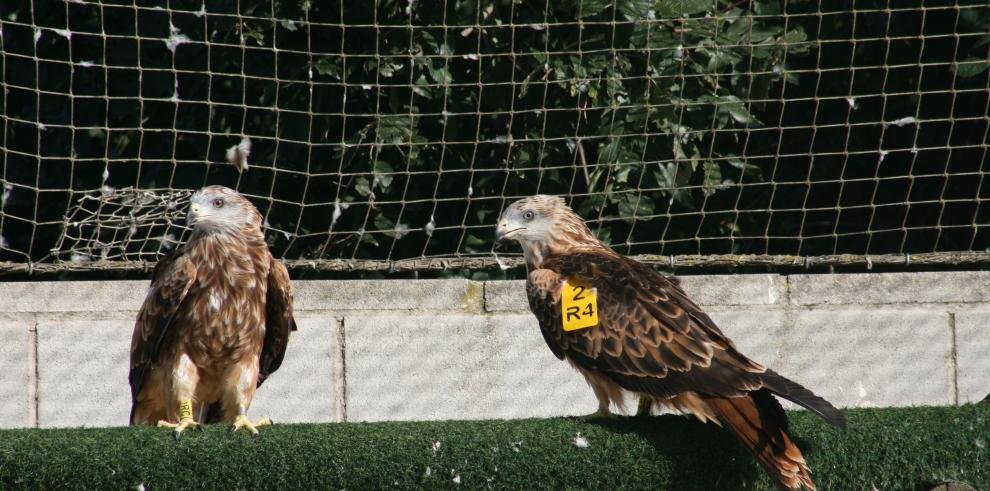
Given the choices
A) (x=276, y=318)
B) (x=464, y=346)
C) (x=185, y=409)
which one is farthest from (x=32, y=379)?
(x=464, y=346)

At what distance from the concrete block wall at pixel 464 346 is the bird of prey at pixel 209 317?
873 millimetres

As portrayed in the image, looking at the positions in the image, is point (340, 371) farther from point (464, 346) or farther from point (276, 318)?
point (276, 318)

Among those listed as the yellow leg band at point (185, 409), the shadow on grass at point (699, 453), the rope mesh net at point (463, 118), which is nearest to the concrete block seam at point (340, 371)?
the rope mesh net at point (463, 118)

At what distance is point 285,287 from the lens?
4688 mm

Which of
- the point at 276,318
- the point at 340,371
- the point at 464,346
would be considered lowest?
the point at 340,371

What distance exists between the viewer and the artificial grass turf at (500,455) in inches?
140

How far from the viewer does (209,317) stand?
4.48 metres

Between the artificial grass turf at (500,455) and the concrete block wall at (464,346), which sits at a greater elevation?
the artificial grass turf at (500,455)

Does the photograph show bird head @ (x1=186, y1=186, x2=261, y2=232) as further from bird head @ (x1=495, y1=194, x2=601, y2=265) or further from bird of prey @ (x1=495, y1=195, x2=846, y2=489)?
bird of prey @ (x1=495, y1=195, x2=846, y2=489)

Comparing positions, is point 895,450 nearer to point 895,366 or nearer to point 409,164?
point 895,366

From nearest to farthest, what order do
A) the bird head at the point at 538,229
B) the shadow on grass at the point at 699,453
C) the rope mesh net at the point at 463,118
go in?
the shadow on grass at the point at 699,453, the bird head at the point at 538,229, the rope mesh net at the point at 463,118

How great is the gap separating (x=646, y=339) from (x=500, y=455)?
31.4 inches

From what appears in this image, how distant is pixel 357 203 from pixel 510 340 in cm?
103

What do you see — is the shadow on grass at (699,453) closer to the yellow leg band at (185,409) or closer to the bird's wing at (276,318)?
the bird's wing at (276,318)
